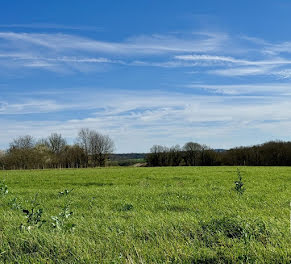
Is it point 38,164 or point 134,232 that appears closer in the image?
point 134,232

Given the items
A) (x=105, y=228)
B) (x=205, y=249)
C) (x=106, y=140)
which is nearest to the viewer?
(x=205, y=249)

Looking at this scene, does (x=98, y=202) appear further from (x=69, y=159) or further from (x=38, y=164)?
(x=69, y=159)

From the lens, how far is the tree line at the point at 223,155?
76812 mm

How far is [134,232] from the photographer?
262 inches

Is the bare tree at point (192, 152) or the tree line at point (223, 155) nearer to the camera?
the tree line at point (223, 155)

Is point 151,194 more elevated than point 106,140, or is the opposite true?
point 106,140

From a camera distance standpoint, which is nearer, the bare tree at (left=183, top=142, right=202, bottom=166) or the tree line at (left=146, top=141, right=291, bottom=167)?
the tree line at (left=146, top=141, right=291, bottom=167)

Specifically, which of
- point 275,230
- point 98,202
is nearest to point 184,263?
point 275,230

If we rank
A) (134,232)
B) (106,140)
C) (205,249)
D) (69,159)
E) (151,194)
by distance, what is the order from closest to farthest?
(205,249)
(134,232)
(151,194)
(69,159)
(106,140)

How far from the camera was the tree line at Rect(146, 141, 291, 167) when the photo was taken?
76812 millimetres

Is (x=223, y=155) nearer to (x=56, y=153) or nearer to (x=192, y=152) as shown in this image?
(x=192, y=152)

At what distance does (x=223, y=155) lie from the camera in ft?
275

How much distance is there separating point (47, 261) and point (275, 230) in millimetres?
4216

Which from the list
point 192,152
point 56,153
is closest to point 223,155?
point 192,152
